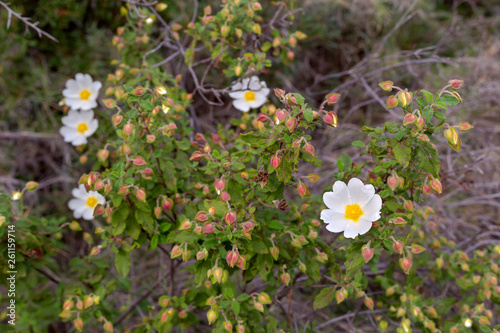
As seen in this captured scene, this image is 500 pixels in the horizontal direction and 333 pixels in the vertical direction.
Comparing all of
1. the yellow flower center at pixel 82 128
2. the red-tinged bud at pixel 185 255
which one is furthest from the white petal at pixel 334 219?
the yellow flower center at pixel 82 128

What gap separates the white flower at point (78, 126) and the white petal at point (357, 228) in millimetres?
1422

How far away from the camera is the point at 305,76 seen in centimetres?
314

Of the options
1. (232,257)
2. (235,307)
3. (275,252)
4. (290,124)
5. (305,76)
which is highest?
(290,124)

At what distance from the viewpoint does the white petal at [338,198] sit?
1444mm

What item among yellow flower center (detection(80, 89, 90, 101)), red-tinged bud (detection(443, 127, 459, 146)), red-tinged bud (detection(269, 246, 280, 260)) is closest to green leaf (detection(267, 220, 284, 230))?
red-tinged bud (detection(269, 246, 280, 260))

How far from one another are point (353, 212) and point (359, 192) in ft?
0.24

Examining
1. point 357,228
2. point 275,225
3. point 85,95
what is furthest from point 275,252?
point 85,95

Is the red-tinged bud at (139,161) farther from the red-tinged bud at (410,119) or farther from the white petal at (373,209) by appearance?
the red-tinged bud at (410,119)

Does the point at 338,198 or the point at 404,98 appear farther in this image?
the point at 338,198

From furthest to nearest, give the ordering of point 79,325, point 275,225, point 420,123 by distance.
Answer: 1. point 79,325
2. point 275,225
3. point 420,123

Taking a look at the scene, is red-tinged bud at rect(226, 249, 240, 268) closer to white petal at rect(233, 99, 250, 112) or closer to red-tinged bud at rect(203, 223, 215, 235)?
red-tinged bud at rect(203, 223, 215, 235)

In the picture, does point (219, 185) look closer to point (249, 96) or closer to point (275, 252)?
point (275, 252)

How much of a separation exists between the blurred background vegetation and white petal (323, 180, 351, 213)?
42.4 inches

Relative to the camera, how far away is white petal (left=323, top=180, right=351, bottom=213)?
1.44m
